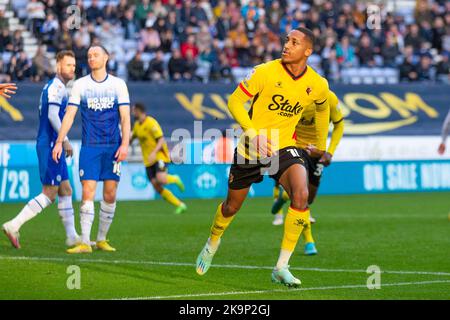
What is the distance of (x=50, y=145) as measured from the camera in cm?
1345

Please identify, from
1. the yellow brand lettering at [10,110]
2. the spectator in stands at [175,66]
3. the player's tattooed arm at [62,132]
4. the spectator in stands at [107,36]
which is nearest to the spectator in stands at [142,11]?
the spectator in stands at [107,36]

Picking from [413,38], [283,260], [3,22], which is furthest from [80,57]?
[283,260]

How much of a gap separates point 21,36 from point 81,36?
5.54ft

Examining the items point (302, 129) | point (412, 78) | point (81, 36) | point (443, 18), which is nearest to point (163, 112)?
point (81, 36)

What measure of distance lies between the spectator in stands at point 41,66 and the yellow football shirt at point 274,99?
1633 cm

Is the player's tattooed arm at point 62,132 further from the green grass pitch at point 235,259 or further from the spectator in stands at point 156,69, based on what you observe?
the spectator in stands at point 156,69

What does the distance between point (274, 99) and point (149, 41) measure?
19.4 metres

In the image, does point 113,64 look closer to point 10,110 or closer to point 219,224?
point 10,110

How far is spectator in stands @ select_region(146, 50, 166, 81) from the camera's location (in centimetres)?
2800

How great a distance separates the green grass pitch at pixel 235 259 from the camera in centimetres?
949

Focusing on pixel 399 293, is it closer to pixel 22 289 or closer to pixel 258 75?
pixel 258 75

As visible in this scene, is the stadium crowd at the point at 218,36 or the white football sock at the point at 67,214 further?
the stadium crowd at the point at 218,36

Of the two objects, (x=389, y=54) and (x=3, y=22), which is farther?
(x=389, y=54)

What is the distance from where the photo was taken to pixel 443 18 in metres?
35.7
